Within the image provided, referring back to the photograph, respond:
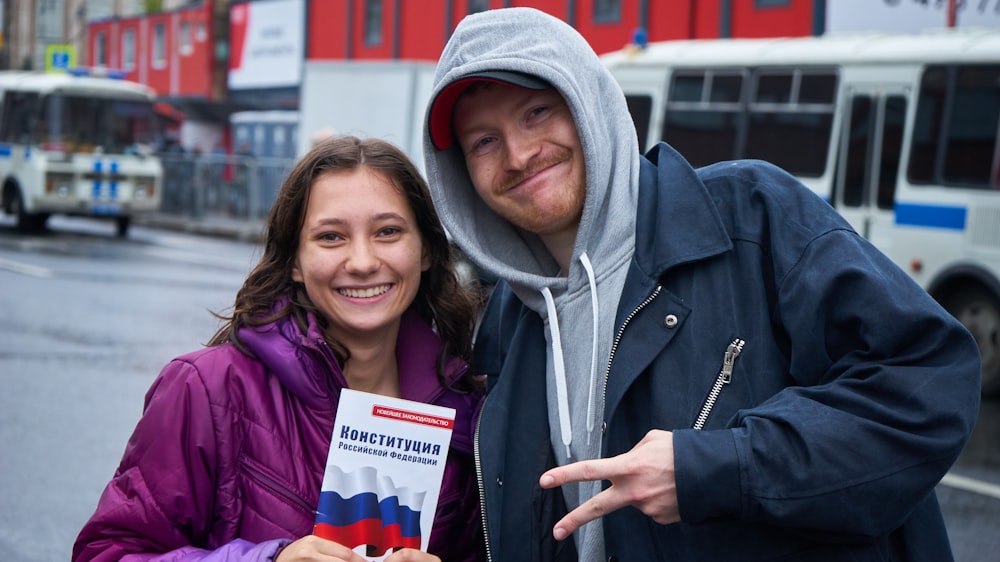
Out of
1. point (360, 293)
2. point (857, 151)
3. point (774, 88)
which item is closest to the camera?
point (360, 293)

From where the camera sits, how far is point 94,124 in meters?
22.8

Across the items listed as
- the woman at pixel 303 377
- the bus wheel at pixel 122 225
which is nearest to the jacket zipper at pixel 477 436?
the woman at pixel 303 377

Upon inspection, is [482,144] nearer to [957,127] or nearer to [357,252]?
[357,252]

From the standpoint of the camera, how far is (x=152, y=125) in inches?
922

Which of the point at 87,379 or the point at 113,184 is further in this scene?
the point at 113,184

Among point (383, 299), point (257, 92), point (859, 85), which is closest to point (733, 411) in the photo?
point (383, 299)

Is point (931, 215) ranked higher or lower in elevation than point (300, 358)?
lower

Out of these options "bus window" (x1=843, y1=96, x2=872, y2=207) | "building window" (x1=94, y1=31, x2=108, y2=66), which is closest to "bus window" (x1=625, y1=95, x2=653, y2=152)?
"bus window" (x1=843, y1=96, x2=872, y2=207)

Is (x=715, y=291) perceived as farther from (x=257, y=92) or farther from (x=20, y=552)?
(x=257, y=92)

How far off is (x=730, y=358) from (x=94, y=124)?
74.1 feet

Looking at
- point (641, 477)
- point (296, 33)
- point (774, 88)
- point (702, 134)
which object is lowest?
point (641, 477)

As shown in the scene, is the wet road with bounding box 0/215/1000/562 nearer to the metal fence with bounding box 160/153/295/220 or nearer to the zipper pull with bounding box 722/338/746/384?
the zipper pull with bounding box 722/338/746/384

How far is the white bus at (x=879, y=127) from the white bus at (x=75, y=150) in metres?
12.2

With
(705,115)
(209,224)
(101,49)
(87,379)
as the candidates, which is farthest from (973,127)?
(101,49)
